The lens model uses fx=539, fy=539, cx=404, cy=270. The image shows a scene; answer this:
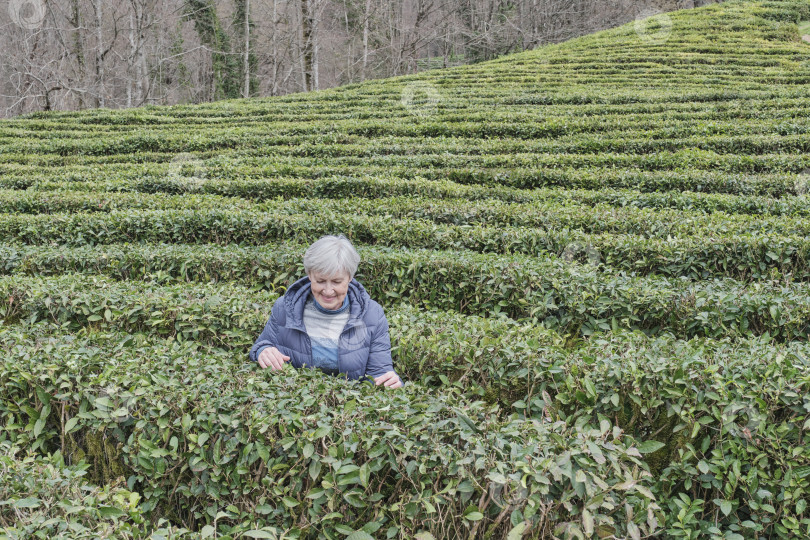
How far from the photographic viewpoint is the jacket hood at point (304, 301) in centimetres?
Result: 390

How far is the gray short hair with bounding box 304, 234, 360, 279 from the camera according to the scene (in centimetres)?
366

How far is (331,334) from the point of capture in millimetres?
3969

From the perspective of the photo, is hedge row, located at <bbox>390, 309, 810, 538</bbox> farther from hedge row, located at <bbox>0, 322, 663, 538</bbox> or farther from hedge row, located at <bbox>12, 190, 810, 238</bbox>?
hedge row, located at <bbox>12, 190, 810, 238</bbox>

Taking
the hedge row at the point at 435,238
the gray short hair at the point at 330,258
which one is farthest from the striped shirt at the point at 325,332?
the hedge row at the point at 435,238

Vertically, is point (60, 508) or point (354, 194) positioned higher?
point (354, 194)

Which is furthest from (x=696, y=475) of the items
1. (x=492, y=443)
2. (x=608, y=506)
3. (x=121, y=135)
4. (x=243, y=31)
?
(x=243, y=31)

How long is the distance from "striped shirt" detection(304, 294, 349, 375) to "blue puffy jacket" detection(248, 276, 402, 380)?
47 mm

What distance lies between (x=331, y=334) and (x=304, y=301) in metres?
0.31

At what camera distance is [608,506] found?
2578 mm

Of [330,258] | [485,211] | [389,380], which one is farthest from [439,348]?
[485,211]

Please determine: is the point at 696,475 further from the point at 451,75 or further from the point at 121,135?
the point at 451,75

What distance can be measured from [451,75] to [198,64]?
1124 inches

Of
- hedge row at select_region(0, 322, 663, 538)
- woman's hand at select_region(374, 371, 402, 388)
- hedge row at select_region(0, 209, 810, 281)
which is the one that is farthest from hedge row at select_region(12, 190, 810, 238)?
hedge row at select_region(0, 322, 663, 538)

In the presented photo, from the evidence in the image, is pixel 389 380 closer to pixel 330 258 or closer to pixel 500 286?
pixel 330 258
